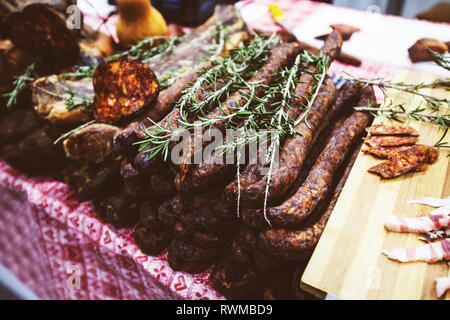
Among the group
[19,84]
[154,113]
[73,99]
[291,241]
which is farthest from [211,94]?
[19,84]

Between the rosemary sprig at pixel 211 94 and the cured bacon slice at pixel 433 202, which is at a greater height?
the rosemary sprig at pixel 211 94

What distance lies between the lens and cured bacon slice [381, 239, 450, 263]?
1002mm

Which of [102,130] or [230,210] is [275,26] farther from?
[230,210]

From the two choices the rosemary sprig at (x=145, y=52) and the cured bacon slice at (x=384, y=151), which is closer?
the cured bacon slice at (x=384, y=151)

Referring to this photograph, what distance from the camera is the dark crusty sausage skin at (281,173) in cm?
109

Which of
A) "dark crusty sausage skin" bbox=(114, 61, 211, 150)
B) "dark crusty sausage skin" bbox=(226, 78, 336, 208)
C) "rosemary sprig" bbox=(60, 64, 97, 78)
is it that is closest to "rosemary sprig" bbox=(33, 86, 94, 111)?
"rosemary sprig" bbox=(60, 64, 97, 78)

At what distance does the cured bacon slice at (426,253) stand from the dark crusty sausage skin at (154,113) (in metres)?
1.01

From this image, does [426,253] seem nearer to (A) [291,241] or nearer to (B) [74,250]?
(A) [291,241]

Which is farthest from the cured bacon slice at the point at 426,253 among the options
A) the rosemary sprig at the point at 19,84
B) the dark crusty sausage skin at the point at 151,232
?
the rosemary sprig at the point at 19,84

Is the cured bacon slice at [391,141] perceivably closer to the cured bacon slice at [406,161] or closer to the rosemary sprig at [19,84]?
the cured bacon slice at [406,161]

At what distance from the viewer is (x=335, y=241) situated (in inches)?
42.9

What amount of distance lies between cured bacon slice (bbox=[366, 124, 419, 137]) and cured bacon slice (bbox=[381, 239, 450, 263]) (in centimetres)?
48

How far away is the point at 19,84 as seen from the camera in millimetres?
1840

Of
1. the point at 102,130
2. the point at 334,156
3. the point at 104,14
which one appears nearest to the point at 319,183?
the point at 334,156
